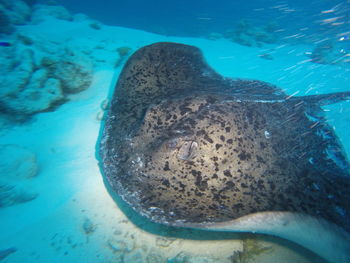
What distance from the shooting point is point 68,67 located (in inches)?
240

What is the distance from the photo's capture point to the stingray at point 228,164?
2.08 meters

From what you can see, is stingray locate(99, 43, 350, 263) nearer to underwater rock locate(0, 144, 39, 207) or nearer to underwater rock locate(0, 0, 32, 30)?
underwater rock locate(0, 144, 39, 207)

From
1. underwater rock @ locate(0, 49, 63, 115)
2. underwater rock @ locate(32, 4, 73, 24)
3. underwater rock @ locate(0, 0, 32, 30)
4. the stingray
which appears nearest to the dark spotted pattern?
the stingray

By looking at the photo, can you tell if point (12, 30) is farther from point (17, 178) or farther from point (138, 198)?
point (138, 198)

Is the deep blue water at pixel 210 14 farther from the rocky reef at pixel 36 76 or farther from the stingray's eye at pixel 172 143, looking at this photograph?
the stingray's eye at pixel 172 143

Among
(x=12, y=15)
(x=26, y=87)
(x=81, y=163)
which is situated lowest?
(x=81, y=163)

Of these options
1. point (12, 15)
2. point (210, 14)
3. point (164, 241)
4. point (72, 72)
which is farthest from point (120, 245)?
point (210, 14)

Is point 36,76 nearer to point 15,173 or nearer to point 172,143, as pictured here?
point 15,173

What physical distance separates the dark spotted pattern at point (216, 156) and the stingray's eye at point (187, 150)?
1 cm

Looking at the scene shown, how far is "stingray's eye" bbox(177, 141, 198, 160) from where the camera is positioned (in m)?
2.60

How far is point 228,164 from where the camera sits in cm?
262

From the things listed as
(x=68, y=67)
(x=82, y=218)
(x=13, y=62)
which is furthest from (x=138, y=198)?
(x=13, y=62)

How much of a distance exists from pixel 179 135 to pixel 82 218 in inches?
97.1

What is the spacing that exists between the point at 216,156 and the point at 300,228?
1.23 metres
